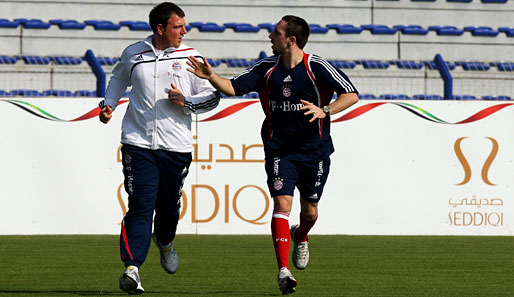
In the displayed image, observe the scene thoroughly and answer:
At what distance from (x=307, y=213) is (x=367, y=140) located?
524 cm

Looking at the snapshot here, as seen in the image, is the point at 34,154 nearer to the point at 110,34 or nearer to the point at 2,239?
the point at 2,239

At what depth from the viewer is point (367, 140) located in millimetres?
12711

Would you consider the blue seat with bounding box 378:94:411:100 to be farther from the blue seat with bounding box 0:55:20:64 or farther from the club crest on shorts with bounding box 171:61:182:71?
the club crest on shorts with bounding box 171:61:182:71

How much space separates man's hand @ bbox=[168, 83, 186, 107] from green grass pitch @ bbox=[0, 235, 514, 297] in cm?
127

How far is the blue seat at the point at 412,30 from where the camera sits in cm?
1838

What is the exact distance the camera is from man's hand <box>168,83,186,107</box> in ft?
21.2

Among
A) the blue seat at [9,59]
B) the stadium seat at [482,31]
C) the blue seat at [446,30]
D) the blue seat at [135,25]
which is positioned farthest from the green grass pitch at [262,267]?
the stadium seat at [482,31]

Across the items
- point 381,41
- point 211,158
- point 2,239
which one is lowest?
point 2,239

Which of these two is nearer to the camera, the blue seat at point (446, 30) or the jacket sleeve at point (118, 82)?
the jacket sleeve at point (118, 82)

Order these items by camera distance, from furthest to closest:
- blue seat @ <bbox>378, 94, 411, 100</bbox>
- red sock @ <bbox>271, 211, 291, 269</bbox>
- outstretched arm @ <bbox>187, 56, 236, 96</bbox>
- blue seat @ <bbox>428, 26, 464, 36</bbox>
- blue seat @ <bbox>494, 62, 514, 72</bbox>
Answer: blue seat @ <bbox>428, 26, 464, 36</bbox>
blue seat @ <bbox>378, 94, 411, 100</bbox>
blue seat @ <bbox>494, 62, 514, 72</bbox>
red sock @ <bbox>271, 211, 291, 269</bbox>
outstretched arm @ <bbox>187, 56, 236, 96</bbox>

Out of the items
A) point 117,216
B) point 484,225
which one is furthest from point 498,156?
point 117,216

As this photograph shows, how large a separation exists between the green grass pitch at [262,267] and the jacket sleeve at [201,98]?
48.8 inches

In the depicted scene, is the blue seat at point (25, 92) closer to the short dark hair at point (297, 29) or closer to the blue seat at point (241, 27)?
the blue seat at point (241, 27)

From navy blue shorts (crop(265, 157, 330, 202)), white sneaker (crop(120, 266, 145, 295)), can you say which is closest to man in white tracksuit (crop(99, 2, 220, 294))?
white sneaker (crop(120, 266, 145, 295))
